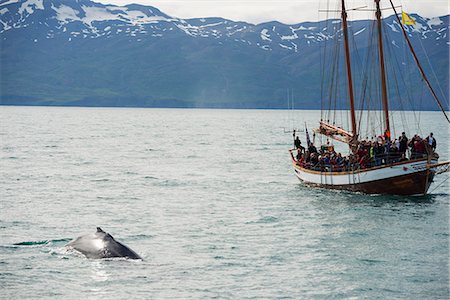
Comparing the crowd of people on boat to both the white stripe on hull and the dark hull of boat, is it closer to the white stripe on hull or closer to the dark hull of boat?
the white stripe on hull

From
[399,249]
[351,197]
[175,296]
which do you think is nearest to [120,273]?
[175,296]

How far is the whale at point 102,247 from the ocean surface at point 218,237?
47 centimetres

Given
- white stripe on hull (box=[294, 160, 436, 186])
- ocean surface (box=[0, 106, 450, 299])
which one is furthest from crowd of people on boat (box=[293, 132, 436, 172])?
ocean surface (box=[0, 106, 450, 299])

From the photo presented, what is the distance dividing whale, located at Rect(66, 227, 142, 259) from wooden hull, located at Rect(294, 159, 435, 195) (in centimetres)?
2559

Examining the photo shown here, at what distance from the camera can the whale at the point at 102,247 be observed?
3102 centimetres

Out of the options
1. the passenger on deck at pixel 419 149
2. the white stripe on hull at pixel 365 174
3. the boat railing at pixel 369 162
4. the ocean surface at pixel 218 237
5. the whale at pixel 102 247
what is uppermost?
the passenger on deck at pixel 419 149

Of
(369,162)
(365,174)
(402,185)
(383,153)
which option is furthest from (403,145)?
(365,174)

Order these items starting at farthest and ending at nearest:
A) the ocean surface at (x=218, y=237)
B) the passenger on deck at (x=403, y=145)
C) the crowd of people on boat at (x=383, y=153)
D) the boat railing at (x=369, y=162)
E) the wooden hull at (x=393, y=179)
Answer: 1. the passenger on deck at (x=403, y=145)
2. the crowd of people on boat at (x=383, y=153)
3. the boat railing at (x=369, y=162)
4. the wooden hull at (x=393, y=179)
5. the ocean surface at (x=218, y=237)

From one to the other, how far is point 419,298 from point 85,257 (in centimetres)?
1369

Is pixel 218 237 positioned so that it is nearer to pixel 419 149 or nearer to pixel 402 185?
pixel 402 185

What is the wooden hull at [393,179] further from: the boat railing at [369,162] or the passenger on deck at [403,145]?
the passenger on deck at [403,145]

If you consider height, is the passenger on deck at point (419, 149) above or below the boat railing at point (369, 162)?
above

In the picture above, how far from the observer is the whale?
102ft

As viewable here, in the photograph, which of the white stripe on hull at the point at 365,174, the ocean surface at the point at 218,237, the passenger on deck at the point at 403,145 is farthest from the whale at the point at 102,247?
the passenger on deck at the point at 403,145
